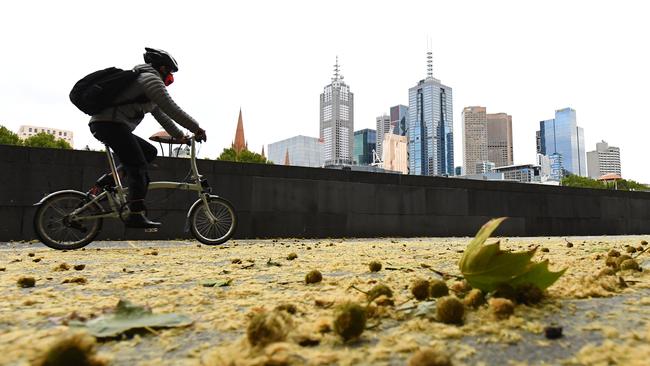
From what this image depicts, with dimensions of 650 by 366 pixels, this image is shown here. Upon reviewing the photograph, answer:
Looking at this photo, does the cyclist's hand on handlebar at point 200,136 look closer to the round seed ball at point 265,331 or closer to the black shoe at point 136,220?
the black shoe at point 136,220

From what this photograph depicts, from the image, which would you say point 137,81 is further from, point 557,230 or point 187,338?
point 557,230

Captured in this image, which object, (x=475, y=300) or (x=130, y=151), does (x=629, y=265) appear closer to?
(x=475, y=300)

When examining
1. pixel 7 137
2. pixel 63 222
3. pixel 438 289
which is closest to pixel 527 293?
pixel 438 289

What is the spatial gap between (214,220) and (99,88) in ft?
7.37

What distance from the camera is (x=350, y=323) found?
1026 mm

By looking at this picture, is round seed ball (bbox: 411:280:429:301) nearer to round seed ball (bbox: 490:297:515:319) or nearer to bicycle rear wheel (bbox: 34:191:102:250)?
round seed ball (bbox: 490:297:515:319)

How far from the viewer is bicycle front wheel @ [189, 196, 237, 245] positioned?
576 cm

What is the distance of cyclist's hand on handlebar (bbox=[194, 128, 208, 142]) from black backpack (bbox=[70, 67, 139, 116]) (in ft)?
3.36

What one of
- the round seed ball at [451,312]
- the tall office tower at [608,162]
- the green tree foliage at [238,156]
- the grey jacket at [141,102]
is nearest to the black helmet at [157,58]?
the grey jacket at [141,102]

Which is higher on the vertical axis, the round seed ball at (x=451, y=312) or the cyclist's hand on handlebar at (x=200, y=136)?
the cyclist's hand on handlebar at (x=200, y=136)

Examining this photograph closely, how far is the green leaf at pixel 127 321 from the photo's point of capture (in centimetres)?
111

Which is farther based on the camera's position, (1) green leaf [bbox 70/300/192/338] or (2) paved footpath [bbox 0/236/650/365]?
(1) green leaf [bbox 70/300/192/338]

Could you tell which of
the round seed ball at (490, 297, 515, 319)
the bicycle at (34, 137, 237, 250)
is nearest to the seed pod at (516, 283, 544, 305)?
the round seed ball at (490, 297, 515, 319)

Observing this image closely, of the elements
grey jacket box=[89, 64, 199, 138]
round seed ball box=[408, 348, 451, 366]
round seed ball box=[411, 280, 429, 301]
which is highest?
grey jacket box=[89, 64, 199, 138]
